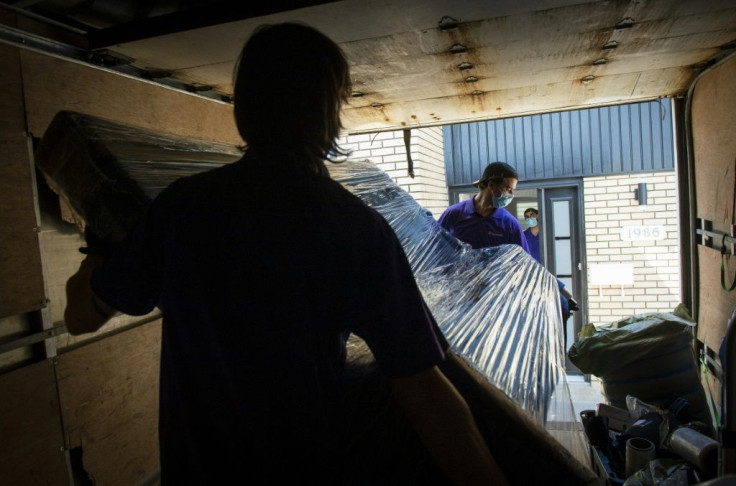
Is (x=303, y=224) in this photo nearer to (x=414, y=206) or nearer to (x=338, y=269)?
(x=338, y=269)

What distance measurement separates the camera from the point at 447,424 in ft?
2.93

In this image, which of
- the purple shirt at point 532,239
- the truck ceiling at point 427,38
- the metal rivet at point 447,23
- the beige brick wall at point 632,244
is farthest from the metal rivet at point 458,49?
the beige brick wall at point 632,244

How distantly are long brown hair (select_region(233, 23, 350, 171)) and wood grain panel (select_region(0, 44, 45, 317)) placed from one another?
1.07m

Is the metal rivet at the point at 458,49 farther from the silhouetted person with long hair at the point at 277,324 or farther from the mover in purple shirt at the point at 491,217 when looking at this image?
the mover in purple shirt at the point at 491,217

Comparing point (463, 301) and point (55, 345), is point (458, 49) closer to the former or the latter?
point (463, 301)

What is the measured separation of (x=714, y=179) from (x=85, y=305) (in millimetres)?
3236

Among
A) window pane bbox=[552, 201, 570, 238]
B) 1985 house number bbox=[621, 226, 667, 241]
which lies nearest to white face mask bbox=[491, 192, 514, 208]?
window pane bbox=[552, 201, 570, 238]

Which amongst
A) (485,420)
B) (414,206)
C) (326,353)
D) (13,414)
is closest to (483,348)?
(485,420)

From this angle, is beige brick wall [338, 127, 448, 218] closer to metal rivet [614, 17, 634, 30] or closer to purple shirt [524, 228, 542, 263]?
purple shirt [524, 228, 542, 263]

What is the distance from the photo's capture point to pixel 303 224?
0.88 m

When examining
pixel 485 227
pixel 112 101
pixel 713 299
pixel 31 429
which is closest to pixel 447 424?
pixel 31 429

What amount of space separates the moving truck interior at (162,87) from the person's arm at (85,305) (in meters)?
0.49

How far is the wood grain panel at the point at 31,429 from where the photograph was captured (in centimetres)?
152

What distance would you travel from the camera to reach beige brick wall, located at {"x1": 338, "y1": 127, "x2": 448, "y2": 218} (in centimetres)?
480
